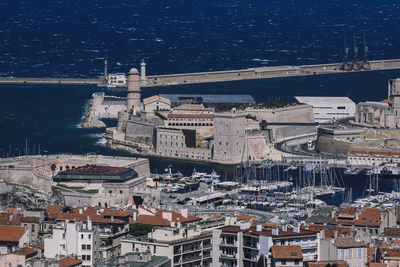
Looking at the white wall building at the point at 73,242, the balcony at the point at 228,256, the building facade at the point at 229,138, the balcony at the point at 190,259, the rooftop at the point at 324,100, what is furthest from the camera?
the rooftop at the point at 324,100

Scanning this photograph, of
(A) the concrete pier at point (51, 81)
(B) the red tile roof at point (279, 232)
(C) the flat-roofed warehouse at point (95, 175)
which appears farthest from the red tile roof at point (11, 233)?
(A) the concrete pier at point (51, 81)

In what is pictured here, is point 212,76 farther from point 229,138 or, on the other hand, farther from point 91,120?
point 229,138

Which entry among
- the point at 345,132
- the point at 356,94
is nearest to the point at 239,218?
the point at 345,132

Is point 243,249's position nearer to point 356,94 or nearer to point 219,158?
point 219,158

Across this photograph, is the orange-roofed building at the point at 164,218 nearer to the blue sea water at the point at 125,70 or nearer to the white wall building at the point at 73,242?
the white wall building at the point at 73,242

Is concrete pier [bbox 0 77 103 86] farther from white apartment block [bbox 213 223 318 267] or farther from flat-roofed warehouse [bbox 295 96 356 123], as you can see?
white apartment block [bbox 213 223 318 267]
